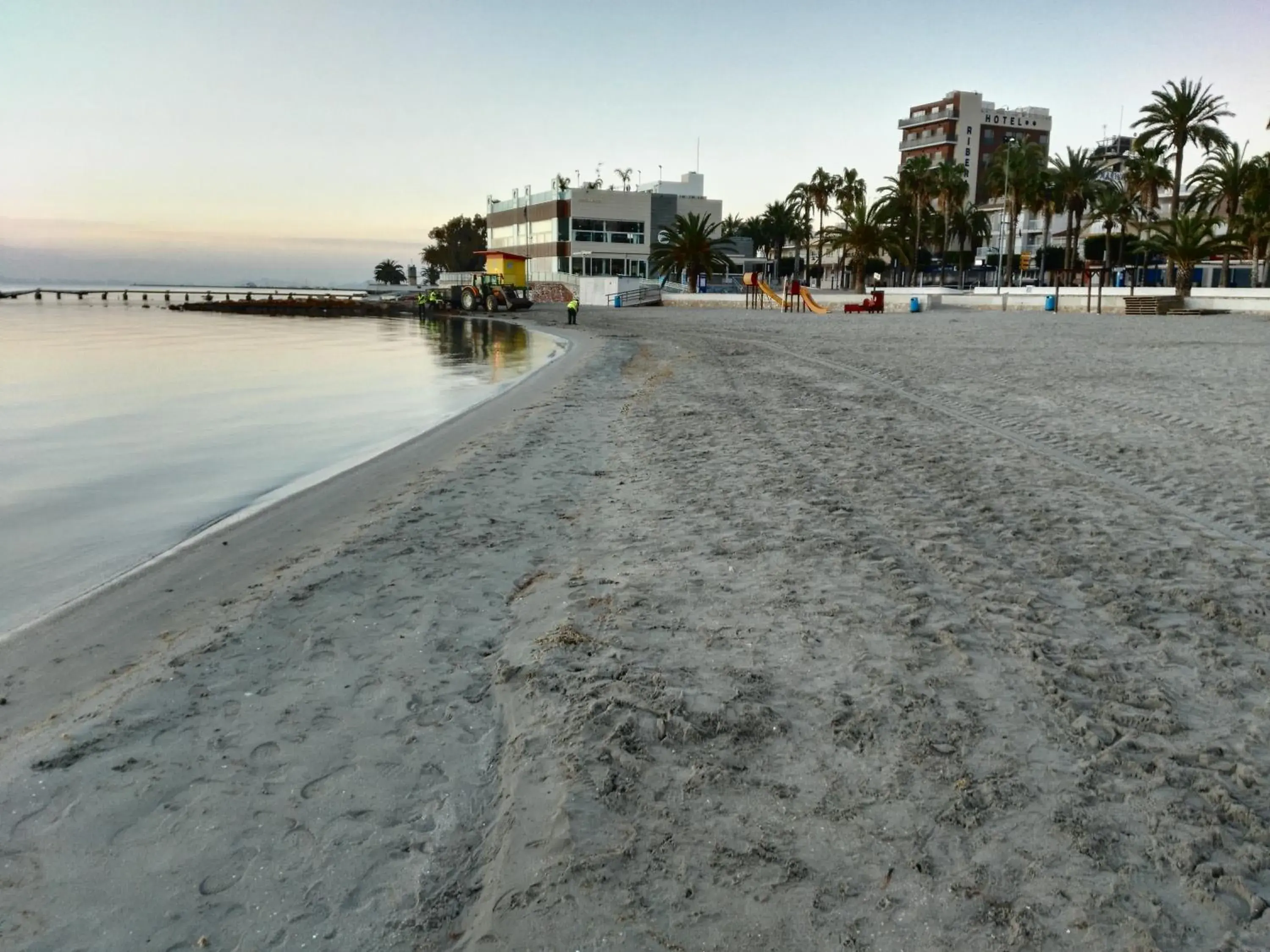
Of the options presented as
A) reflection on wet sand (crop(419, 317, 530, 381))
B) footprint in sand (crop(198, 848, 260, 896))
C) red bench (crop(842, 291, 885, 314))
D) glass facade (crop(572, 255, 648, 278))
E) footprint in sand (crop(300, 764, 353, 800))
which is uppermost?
glass facade (crop(572, 255, 648, 278))

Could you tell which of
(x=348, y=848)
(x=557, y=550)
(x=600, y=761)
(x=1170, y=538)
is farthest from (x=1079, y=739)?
(x=557, y=550)

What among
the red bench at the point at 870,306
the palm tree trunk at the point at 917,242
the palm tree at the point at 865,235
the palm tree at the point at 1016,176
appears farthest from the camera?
the palm tree trunk at the point at 917,242

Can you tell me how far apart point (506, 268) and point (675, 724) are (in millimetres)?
57145

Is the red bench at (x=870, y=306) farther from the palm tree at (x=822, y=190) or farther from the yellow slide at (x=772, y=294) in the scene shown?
the palm tree at (x=822, y=190)

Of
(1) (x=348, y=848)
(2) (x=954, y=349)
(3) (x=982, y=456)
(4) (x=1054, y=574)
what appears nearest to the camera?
(1) (x=348, y=848)

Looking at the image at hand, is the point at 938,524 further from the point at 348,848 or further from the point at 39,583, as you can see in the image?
the point at 39,583

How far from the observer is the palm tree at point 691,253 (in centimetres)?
6762

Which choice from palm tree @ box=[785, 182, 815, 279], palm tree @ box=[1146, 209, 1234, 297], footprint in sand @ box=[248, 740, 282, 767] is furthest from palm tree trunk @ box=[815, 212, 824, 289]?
footprint in sand @ box=[248, 740, 282, 767]

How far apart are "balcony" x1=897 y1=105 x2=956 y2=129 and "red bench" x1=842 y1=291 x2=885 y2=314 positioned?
98.7m

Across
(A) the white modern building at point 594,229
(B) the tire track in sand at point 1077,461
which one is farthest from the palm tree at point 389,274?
(B) the tire track in sand at point 1077,461

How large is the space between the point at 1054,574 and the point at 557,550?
3.23 m

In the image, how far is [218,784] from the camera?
3.35 meters

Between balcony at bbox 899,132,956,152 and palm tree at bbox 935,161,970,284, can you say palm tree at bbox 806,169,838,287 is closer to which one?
palm tree at bbox 935,161,970,284

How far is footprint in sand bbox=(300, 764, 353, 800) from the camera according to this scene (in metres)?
3.28
